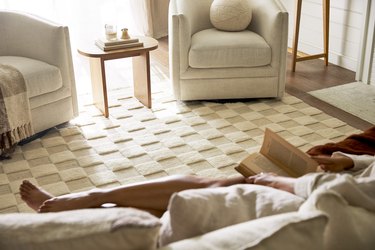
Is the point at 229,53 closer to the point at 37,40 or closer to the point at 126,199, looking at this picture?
the point at 37,40

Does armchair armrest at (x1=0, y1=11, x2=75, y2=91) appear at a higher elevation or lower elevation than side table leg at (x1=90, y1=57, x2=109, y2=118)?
higher

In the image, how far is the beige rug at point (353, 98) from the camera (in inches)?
141

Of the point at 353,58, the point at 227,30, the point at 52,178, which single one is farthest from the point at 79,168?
the point at 353,58

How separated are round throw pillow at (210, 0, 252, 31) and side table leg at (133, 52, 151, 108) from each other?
673 mm

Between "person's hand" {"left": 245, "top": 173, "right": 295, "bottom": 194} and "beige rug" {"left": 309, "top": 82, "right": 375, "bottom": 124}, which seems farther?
"beige rug" {"left": 309, "top": 82, "right": 375, "bottom": 124}

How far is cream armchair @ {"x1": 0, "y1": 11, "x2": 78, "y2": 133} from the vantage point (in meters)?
3.14

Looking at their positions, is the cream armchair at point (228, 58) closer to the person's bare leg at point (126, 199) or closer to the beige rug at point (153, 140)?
the beige rug at point (153, 140)

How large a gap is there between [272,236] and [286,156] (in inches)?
37.5

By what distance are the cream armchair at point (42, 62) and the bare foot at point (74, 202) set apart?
4.78 ft

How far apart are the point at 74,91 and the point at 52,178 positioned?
766mm

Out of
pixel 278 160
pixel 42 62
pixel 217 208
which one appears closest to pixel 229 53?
pixel 42 62

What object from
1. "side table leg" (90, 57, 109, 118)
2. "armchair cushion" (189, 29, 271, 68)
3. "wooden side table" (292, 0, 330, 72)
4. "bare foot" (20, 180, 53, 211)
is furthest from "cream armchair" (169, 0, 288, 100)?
"bare foot" (20, 180, 53, 211)

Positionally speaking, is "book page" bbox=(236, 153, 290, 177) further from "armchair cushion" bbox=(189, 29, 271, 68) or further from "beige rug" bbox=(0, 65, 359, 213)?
"armchair cushion" bbox=(189, 29, 271, 68)

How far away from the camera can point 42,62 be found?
326 centimetres
